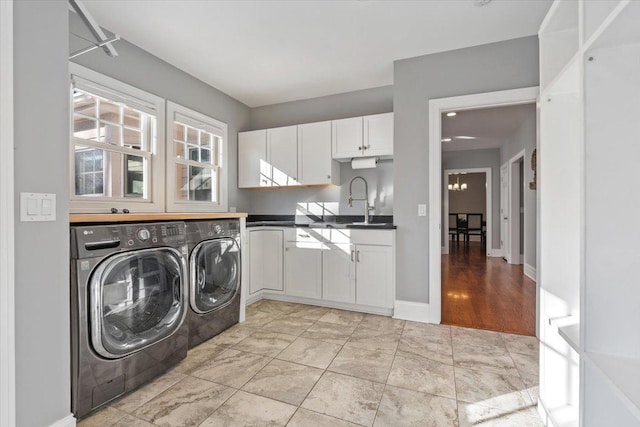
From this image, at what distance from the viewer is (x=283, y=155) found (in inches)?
149

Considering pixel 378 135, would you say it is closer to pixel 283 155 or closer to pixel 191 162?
pixel 283 155

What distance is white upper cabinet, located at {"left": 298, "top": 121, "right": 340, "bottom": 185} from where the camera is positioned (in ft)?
11.6

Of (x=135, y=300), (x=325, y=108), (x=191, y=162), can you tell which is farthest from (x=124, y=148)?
(x=325, y=108)

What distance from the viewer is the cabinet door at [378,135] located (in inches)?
126

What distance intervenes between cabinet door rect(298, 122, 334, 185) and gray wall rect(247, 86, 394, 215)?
344mm

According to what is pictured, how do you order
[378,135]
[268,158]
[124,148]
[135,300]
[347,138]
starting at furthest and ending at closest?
[268,158] < [347,138] < [378,135] < [124,148] < [135,300]

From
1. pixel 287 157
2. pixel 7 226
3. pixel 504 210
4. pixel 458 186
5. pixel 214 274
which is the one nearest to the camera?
pixel 7 226

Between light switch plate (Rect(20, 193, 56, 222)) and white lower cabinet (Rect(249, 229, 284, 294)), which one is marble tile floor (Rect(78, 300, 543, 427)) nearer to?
white lower cabinet (Rect(249, 229, 284, 294))

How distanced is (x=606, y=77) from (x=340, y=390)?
1875 mm

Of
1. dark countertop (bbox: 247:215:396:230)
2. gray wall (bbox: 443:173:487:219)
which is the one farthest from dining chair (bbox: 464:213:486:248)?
dark countertop (bbox: 247:215:396:230)

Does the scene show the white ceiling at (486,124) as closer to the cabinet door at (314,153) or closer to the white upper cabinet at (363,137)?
the white upper cabinet at (363,137)

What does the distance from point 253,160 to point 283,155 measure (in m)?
0.46

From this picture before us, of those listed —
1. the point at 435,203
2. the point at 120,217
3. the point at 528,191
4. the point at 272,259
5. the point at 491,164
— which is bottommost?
the point at 272,259

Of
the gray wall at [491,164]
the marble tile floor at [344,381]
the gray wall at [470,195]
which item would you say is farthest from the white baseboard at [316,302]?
the gray wall at [470,195]
